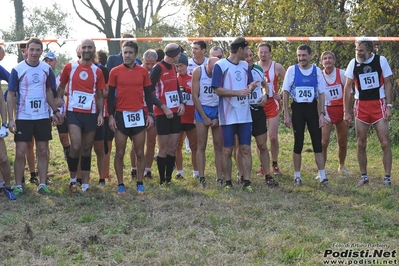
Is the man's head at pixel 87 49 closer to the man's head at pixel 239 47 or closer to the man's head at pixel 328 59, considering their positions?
the man's head at pixel 239 47

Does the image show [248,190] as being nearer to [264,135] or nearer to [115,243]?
[264,135]

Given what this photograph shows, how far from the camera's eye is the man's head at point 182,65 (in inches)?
364

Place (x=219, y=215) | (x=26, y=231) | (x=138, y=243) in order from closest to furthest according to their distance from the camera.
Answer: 1. (x=138, y=243)
2. (x=26, y=231)
3. (x=219, y=215)

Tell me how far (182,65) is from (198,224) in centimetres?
334

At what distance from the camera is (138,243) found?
593 centimetres

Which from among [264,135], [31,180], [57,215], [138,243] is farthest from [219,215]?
[31,180]

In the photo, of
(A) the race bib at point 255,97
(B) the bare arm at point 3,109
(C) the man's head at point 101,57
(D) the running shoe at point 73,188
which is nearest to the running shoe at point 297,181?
(A) the race bib at point 255,97

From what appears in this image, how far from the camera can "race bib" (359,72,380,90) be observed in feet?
29.0

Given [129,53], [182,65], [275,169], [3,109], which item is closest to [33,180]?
[3,109]

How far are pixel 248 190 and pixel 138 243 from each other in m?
2.73

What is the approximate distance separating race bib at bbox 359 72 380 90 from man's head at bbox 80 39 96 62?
359cm

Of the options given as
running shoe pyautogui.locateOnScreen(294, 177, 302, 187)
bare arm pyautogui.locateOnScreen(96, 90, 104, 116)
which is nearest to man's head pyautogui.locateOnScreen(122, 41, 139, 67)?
bare arm pyautogui.locateOnScreen(96, 90, 104, 116)

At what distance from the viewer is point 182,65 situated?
934 centimetres

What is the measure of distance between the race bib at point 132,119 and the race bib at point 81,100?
46 cm
